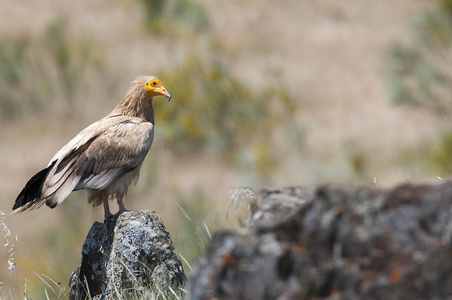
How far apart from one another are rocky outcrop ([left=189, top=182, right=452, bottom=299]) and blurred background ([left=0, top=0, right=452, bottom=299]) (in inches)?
314

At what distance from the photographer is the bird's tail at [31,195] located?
4141 mm

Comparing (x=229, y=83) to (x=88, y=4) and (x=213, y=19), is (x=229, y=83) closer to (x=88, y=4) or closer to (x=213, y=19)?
(x=213, y=19)

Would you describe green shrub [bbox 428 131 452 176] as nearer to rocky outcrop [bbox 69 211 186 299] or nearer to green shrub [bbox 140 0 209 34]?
rocky outcrop [bbox 69 211 186 299]

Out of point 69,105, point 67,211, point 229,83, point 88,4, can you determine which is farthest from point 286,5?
point 67,211

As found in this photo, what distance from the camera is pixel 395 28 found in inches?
1085

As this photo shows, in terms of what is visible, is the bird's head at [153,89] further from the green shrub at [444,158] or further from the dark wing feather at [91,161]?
the green shrub at [444,158]

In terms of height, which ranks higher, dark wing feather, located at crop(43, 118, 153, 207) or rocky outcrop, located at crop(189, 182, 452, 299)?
rocky outcrop, located at crop(189, 182, 452, 299)

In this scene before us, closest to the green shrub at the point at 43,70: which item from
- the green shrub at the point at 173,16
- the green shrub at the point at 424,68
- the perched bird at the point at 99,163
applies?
the green shrub at the point at 173,16

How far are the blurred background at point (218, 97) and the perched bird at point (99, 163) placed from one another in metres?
4.90

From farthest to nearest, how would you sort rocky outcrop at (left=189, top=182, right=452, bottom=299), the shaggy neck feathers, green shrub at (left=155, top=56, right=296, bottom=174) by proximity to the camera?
1. green shrub at (left=155, top=56, right=296, bottom=174)
2. the shaggy neck feathers
3. rocky outcrop at (left=189, top=182, right=452, bottom=299)

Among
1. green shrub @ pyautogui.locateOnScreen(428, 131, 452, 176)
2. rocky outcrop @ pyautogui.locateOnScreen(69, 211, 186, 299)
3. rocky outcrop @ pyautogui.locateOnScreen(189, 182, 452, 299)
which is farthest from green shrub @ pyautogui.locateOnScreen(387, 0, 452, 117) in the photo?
rocky outcrop @ pyautogui.locateOnScreen(189, 182, 452, 299)

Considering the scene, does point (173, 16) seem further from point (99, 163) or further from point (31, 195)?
point (31, 195)

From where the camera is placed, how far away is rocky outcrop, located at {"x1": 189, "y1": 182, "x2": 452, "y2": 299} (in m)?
1.53

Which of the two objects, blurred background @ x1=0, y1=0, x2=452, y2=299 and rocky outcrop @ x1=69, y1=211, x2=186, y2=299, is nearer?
rocky outcrop @ x1=69, y1=211, x2=186, y2=299
